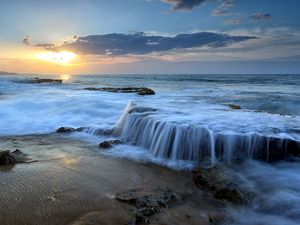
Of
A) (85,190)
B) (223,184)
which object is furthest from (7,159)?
(223,184)

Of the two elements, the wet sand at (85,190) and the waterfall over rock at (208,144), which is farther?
the waterfall over rock at (208,144)

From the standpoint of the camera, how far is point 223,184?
19.0 feet

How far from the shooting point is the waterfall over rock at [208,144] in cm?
731

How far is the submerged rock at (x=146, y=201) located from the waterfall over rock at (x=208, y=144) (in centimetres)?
230

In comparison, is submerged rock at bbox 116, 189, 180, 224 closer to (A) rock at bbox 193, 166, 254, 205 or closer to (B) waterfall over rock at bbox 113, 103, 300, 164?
(A) rock at bbox 193, 166, 254, 205

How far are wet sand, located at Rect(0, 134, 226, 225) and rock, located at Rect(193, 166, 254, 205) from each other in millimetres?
168

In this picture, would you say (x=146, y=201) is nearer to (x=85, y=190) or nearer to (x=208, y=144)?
(x=85, y=190)

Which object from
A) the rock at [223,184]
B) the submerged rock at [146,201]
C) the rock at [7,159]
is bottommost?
the rock at [223,184]

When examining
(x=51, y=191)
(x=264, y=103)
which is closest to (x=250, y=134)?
(x=51, y=191)

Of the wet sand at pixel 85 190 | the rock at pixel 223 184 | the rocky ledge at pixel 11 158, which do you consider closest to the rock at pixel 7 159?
the rocky ledge at pixel 11 158

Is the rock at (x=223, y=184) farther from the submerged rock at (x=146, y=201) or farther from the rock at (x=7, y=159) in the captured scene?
the rock at (x=7, y=159)

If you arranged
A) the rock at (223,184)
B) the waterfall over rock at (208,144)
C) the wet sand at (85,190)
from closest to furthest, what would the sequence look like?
the wet sand at (85,190) → the rock at (223,184) → the waterfall over rock at (208,144)

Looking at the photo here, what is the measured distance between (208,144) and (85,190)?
336cm

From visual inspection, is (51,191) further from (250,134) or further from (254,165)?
(250,134)
